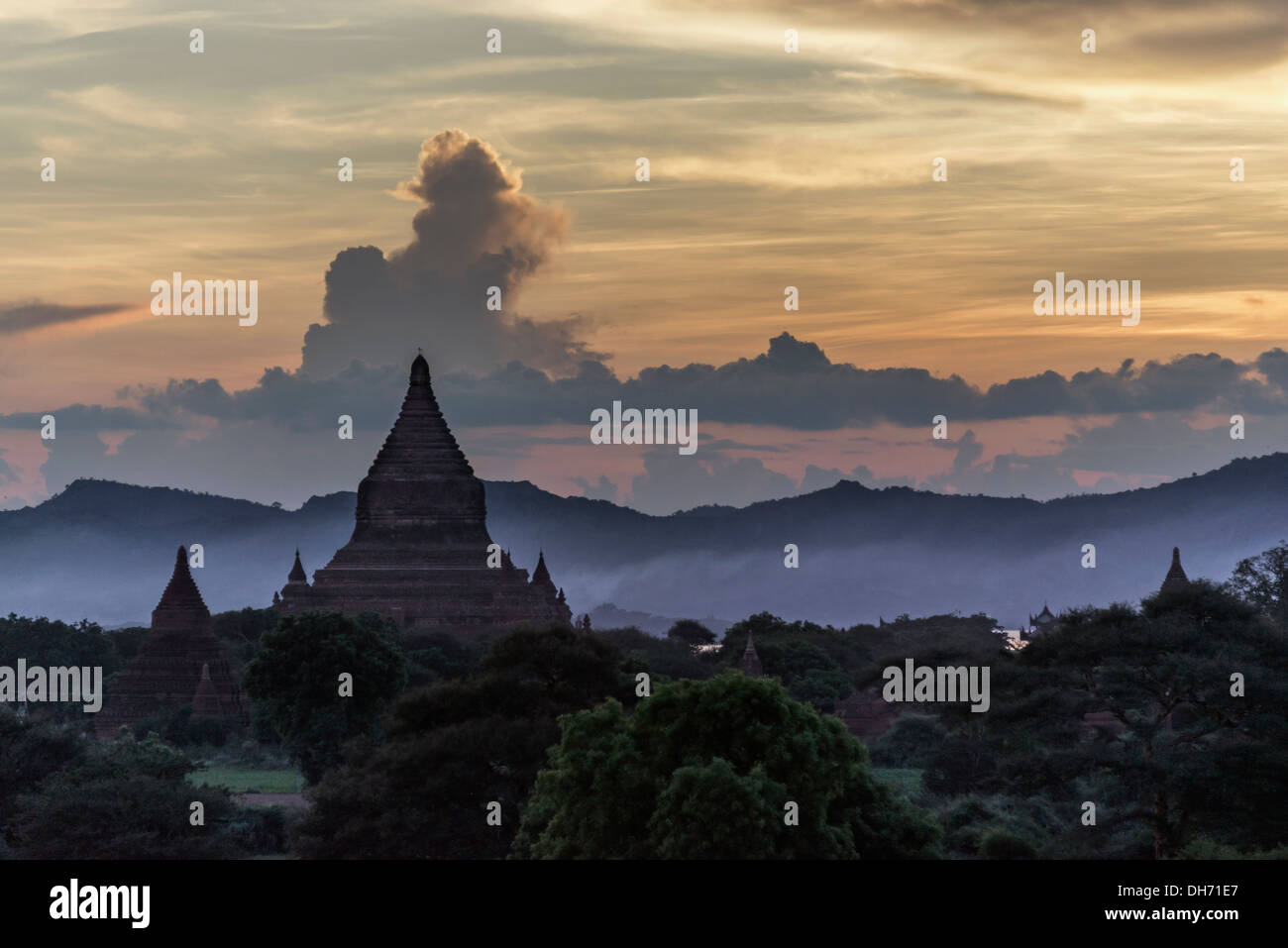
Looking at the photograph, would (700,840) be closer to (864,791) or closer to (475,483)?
(864,791)

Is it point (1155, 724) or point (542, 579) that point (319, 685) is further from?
point (542, 579)

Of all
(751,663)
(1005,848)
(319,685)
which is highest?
(751,663)

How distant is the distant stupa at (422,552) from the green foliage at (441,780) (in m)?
60.9

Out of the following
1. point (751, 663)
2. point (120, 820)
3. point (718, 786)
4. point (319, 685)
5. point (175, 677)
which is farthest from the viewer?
point (751, 663)

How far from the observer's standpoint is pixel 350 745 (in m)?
52.1

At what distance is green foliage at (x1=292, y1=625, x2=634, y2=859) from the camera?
4681 centimetres

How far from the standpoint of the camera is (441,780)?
47.1 meters

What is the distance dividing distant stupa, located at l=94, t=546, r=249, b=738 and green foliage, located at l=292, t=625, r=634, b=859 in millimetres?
47849

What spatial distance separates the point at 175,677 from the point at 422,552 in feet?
77.9

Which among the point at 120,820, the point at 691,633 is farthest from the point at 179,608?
the point at 691,633

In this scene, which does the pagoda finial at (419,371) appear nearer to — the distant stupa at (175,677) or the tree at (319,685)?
the distant stupa at (175,677)

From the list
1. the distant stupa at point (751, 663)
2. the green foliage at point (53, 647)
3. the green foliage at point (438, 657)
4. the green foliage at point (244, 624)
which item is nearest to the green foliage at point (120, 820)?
the green foliage at point (438, 657)
